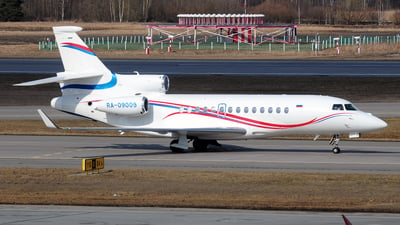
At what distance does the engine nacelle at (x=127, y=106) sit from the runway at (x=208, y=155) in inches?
69.3

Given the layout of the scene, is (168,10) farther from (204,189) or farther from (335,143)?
(204,189)

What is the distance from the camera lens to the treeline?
153750 millimetres

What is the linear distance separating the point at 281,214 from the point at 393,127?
22.5 metres

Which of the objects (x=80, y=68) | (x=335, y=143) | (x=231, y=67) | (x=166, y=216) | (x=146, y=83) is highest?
(x=80, y=68)

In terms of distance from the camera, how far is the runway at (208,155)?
107 ft

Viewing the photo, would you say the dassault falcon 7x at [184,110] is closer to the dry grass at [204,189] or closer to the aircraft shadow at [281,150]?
the aircraft shadow at [281,150]

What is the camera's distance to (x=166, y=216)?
73.3ft

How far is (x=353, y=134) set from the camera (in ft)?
117

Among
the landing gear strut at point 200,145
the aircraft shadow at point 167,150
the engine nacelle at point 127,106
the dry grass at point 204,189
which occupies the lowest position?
the aircraft shadow at point 167,150

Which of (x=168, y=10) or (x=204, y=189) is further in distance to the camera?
(x=168, y=10)

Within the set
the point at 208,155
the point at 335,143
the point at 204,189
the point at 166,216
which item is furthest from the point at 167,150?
the point at 166,216

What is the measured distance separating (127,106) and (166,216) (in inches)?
589

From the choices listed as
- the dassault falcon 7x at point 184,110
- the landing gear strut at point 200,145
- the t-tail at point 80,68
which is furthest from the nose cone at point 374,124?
the t-tail at point 80,68

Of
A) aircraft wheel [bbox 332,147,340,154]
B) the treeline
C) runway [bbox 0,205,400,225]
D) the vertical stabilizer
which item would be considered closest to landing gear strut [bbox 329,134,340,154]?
aircraft wheel [bbox 332,147,340,154]
